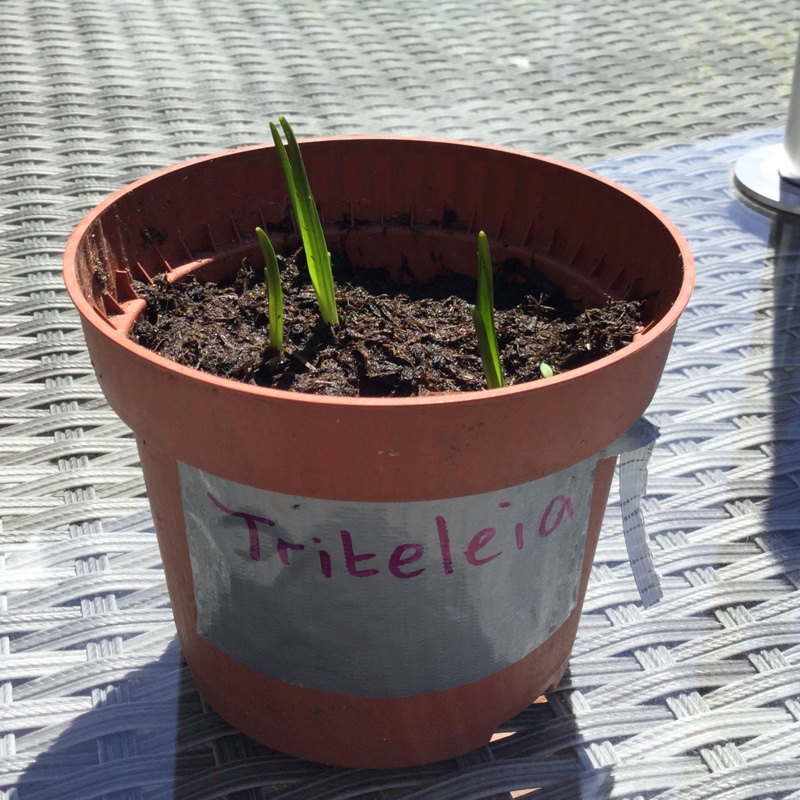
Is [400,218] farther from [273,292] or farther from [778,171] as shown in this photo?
[778,171]

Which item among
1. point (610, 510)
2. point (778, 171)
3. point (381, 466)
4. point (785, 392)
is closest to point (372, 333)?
point (381, 466)

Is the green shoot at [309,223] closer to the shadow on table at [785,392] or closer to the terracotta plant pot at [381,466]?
the terracotta plant pot at [381,466]

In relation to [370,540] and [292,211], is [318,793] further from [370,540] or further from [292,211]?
[292,211]

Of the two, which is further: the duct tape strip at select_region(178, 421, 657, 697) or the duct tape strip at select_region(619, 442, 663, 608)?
the duct tape strip at select_region(619, 442, 663, 608)

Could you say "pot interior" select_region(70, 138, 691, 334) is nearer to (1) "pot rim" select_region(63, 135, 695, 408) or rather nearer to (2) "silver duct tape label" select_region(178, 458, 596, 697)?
(1) "pot rim" select_region(63, 135, 695, 408)

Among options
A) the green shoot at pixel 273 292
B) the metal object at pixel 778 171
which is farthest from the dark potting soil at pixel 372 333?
the metal object at pixel 778 171

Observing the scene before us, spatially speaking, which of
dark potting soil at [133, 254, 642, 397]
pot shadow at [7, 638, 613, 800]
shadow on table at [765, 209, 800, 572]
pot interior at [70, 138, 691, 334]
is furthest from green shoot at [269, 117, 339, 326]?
shadow on table at [765, 209, 800, 572]
